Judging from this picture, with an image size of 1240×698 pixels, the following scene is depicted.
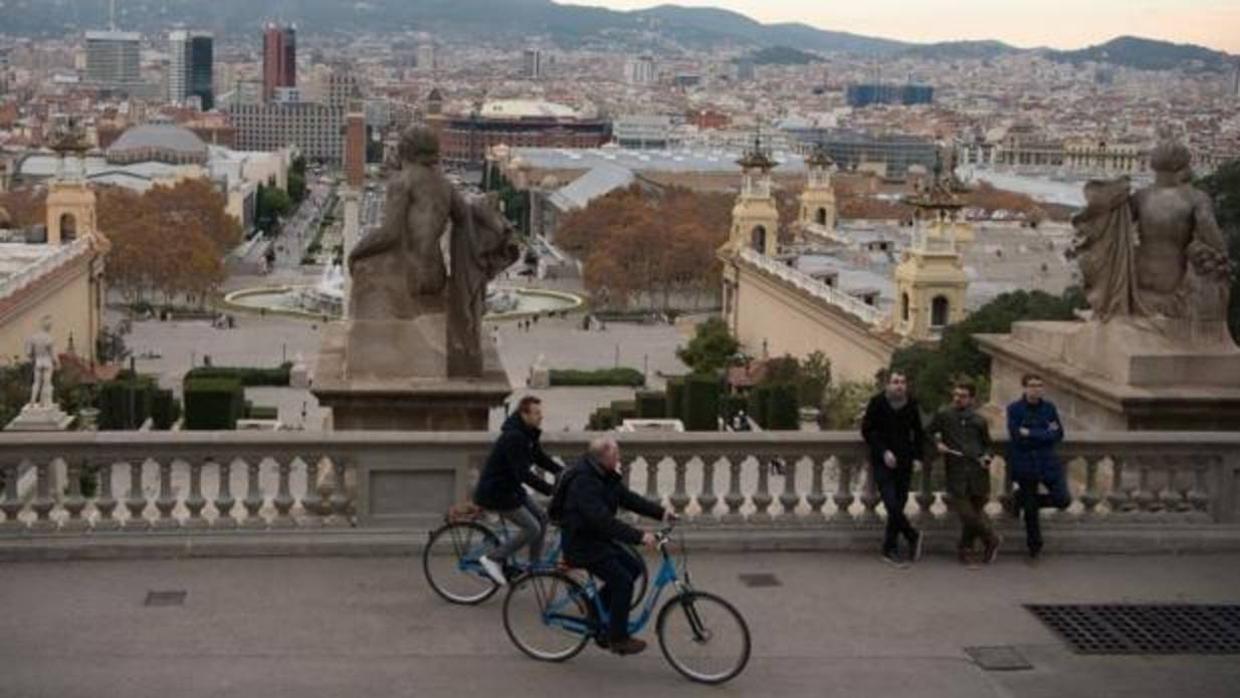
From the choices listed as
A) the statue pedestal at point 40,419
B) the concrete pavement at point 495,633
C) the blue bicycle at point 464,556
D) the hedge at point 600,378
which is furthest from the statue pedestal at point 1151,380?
the hedge at point 600,378

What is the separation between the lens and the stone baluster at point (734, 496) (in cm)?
1230

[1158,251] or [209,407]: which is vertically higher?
[1158,251]

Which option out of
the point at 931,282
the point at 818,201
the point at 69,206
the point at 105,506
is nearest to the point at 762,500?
the point at 105,506

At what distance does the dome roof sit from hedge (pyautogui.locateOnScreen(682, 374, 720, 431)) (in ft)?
322

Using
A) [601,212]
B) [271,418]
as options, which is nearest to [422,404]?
[271,418]

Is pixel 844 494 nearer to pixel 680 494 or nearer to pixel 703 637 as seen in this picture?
pixel 680 494

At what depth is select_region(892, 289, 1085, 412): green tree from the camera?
3438 centimetres

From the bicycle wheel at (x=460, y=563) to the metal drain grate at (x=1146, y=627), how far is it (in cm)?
331

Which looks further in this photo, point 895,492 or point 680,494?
point 680,494

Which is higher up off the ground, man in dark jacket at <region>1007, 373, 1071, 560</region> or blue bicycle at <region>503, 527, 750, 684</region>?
man in dark jacket at <region>1007, 373, 1071, 560</region>

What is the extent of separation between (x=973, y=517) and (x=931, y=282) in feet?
122

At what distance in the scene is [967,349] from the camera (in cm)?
3541

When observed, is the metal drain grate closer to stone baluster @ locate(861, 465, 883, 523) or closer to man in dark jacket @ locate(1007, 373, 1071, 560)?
man in dark jacket @ locate(1007, 373, 1071, 560)

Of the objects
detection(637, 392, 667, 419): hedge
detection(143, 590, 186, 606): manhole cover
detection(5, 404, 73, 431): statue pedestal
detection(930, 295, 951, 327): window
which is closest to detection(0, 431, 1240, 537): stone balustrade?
detection(143, 590, 186, 606): manhole cover
